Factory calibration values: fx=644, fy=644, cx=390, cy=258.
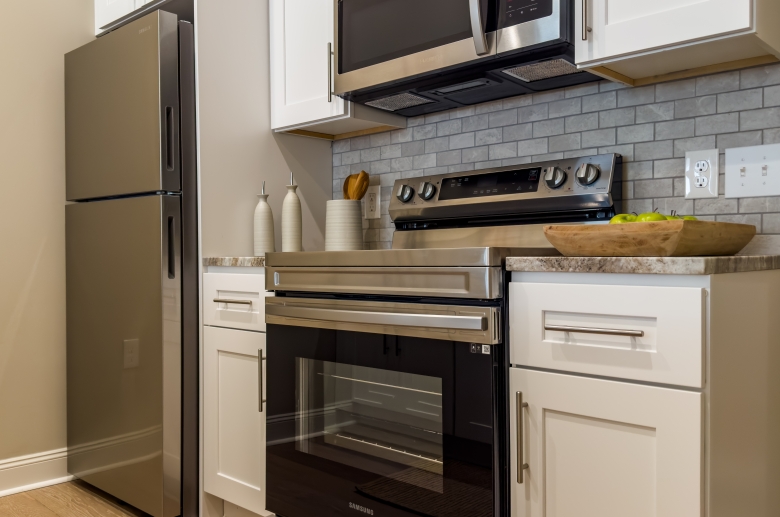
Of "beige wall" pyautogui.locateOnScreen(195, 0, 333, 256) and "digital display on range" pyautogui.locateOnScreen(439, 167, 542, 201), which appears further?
"beige wall" pyautogui.locateOnScreen(195, 0, 333, 256)

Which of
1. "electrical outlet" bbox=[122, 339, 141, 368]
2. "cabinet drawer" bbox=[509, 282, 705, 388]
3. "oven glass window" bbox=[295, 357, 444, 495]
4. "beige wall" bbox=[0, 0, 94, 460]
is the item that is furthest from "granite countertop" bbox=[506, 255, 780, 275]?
"beige wall" bbox=[0, 0, 94, 460]

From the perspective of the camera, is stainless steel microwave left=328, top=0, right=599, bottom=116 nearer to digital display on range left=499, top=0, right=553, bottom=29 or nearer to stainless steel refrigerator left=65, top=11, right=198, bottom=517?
digital display on range left=499, top=0, right=553, bottom=29

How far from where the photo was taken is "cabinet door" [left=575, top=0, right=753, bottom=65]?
137 centimetres

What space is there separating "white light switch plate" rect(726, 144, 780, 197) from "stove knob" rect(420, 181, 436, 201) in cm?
91

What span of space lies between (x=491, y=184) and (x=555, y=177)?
0.79 feet

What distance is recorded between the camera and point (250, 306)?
2.09 meters

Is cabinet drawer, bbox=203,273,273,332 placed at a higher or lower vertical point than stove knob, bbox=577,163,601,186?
lower

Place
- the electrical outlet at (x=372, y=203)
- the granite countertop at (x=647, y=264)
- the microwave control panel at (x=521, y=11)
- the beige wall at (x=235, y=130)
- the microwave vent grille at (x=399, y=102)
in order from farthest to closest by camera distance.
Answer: the electrical outlet at (x=372, y=203), the beige wall at (x=235, y=130), the microwave vent grille at (x=399, y=102), the microwave control panel at (x=521, y=11), the granite countertop at (x=647, y=264)

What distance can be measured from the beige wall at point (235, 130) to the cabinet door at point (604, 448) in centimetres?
131

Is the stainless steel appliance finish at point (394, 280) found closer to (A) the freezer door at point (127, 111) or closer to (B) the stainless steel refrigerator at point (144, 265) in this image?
(B) the stainless steel refrigerator at point (144, 265)

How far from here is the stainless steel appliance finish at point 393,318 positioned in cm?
141

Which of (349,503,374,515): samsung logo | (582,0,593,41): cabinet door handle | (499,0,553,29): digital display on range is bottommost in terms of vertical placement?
(349,503,374,515): samsung logo

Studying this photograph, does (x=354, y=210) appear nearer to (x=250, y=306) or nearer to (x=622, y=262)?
(x=250, y=306)

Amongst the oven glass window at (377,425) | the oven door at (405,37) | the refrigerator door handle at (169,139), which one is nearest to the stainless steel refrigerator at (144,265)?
the refrigerator door handle at (169,139)
